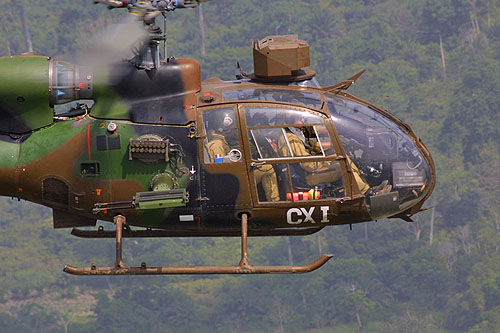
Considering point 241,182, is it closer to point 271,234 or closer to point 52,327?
point 271,234

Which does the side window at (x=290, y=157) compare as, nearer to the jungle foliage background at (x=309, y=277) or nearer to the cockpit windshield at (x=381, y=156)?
the cockpit windshield at (x=381, y=156)

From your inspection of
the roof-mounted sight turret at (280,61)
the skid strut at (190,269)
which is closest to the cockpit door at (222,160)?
the skid strut at (190,269)

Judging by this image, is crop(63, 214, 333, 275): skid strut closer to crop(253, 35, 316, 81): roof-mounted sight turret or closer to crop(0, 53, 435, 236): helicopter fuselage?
crop(0, 53, 435, 236): helicopter fuselage

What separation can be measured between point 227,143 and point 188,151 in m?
0.83

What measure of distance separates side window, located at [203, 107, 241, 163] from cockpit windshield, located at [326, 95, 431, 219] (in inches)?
85.0

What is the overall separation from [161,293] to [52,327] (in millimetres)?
15182

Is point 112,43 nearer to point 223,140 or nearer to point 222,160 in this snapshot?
point 223,140

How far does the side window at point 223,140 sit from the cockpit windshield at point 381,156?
216 cm

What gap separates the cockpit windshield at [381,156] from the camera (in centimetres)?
2856

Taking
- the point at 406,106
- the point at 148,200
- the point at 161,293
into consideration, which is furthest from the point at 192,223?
the point at 406,106

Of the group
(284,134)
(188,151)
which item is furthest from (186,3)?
(284,134)

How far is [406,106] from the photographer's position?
194 meters

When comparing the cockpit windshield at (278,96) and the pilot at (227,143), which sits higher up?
the cockpit windshield at (278,96)

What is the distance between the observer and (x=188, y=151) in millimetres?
28219
